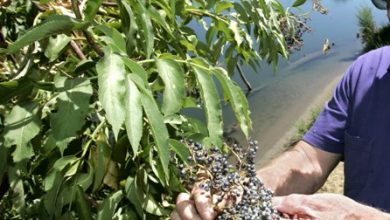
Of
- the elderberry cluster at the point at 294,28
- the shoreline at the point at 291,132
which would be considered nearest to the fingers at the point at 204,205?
the elderberry cluster at the point at 294,28

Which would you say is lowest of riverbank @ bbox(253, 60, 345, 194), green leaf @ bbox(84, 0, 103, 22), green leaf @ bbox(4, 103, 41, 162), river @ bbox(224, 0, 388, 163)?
river @ bbox(224, 0, 388, 163)

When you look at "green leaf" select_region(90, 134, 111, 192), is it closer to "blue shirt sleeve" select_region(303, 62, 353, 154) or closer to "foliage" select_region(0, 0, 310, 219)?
"foliage" select_region(0, 0, 310, 219)

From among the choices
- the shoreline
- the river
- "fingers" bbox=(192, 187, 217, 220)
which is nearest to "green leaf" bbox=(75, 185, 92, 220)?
"fingers" bbox=(192, 187, 217, 220)

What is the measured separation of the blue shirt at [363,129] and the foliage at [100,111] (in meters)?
0.64

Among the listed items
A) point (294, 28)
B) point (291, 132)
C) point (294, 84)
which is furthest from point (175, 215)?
point (294, 84)

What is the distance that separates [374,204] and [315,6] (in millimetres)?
1315

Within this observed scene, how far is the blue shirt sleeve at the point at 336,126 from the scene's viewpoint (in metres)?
1.68

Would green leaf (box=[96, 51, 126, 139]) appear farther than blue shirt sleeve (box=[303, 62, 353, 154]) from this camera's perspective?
No

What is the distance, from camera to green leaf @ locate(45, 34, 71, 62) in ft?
3.04

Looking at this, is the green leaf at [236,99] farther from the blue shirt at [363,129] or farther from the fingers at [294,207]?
the blue shirt at [363,129]

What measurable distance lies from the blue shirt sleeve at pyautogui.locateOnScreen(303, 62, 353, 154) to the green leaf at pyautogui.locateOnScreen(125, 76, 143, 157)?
1003mm

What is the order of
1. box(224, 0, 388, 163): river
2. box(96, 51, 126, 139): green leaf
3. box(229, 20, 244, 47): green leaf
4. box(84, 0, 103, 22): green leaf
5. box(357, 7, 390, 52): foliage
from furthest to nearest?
box(357, 7, 390, 52): foliage → box(224, 0, 388, 163): river → box(229, 20, 244, 47): green leaf → box(84, 0, 103, 22): green leaf → box(96, 51, 126, 139): green leaf

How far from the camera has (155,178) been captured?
0.94 meters

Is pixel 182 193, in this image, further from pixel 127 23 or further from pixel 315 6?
pixel 315 6
